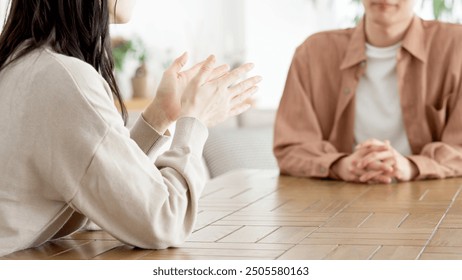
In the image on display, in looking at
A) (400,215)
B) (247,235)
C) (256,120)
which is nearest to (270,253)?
(247,235)

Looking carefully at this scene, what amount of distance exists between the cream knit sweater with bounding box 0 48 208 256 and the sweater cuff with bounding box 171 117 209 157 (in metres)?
0.10

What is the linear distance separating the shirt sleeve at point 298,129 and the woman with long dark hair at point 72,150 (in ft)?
3.67

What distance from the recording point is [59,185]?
141cm

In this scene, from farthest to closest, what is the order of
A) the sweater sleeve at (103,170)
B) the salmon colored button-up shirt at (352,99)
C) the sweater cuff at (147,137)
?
1. the salmon colored button-up shirt at (352,99)
2. the sweater cuff at (147,137)
3. the sweater sleeve at (103,170)

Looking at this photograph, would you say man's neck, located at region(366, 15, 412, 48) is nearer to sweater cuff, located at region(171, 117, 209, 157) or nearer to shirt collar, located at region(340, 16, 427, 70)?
shirt collar, located at region(340, 16, 427, 70)

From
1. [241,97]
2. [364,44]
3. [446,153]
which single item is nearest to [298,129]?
[364,44]

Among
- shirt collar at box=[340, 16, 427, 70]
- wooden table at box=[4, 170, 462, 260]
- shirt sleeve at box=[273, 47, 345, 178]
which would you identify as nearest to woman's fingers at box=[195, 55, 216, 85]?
wooden table at box=[4, 170, 462, 260]

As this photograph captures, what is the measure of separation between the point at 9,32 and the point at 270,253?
2.01ft

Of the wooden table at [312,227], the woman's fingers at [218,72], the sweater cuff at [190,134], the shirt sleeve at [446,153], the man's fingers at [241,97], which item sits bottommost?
the shirt sleeve at [446,153]

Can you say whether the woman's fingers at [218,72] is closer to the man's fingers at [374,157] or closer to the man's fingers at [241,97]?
the man's fingers at [241,97]

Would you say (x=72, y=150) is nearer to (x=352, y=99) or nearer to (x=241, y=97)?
(x=241, y=97)

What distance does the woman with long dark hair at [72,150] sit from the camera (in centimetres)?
140

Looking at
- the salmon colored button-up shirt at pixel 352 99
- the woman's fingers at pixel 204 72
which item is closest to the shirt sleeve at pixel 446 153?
the salmon colored button-up shirt at pixel 352 99

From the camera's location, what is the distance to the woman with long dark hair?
1.40 m
